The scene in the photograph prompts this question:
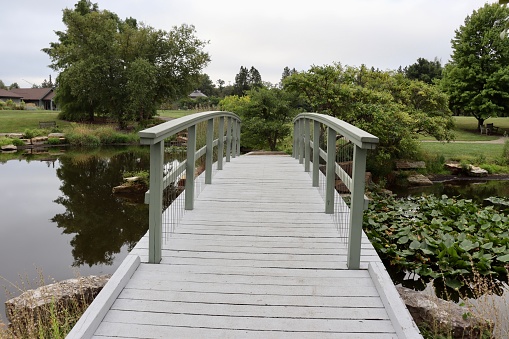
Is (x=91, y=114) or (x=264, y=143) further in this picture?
(x=91, y=114)

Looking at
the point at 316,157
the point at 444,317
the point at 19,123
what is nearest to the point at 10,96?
the point at 19,123

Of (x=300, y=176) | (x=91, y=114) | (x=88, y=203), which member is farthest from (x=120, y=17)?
(x=300, y=176)

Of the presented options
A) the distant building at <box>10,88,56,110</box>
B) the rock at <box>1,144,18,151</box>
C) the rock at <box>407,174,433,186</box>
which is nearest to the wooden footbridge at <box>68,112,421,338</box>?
the rock at <box>407,174,433,186</box>

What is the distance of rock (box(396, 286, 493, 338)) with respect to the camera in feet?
11.1

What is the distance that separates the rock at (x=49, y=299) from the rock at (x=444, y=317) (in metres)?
2.82

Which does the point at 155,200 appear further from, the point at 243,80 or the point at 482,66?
the point at 243,80

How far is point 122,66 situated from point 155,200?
2696 cm

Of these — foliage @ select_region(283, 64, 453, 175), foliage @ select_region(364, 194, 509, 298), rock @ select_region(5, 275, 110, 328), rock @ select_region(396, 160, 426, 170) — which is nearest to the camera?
rock @ select_region(5, 275, 110, 328)

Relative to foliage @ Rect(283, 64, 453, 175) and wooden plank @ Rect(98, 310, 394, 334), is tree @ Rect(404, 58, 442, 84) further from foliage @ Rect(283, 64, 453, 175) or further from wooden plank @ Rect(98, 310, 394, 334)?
wooden plank @ Rect(98, 310, 394, 334)

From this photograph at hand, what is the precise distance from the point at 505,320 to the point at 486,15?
79.8ft

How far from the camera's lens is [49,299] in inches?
148

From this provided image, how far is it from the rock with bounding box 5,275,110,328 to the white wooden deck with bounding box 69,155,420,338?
107cm

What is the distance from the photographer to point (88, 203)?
32.6 feet

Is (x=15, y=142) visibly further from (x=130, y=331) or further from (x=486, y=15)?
(x=486, y=15)
